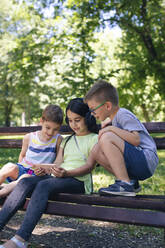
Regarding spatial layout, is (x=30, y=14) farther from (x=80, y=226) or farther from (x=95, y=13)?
(x=80, y=226)

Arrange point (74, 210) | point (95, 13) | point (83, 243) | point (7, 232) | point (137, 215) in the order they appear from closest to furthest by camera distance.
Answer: point (137, 215) → point (74, 210) → point (83, 243) → point (7, 232) → point (95, 13)

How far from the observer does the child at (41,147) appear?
2.95m

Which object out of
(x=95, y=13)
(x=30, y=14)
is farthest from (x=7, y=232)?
(x=30, y=14)

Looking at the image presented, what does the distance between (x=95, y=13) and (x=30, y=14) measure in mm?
Answer: 2160

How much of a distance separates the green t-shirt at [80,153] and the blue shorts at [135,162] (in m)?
0.48

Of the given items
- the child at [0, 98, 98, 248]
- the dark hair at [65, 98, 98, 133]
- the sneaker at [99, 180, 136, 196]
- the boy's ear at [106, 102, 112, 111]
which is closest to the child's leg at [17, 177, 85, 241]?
the child at [0, 98, 98, 248]

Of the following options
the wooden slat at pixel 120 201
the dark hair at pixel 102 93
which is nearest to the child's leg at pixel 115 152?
the wooden slat at pixel 120 201

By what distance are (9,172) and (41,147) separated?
0.40m

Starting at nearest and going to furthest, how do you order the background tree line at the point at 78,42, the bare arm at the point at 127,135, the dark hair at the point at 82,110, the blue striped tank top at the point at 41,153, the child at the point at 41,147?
the bare arm at the point at 127,135, the dark hair at the point at 82,110, the child at the point at 41,147, the blue striped tank top at the point at 41,153, the background tree line at the point at 78,42

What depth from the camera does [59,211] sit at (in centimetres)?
221

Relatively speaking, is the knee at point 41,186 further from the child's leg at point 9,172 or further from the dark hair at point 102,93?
the dark hair at point 102,93

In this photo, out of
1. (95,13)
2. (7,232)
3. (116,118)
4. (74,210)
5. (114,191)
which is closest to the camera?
(74,210)

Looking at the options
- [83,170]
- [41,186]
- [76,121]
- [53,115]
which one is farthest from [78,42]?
[41,186]

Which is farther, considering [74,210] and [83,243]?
[83,243]
